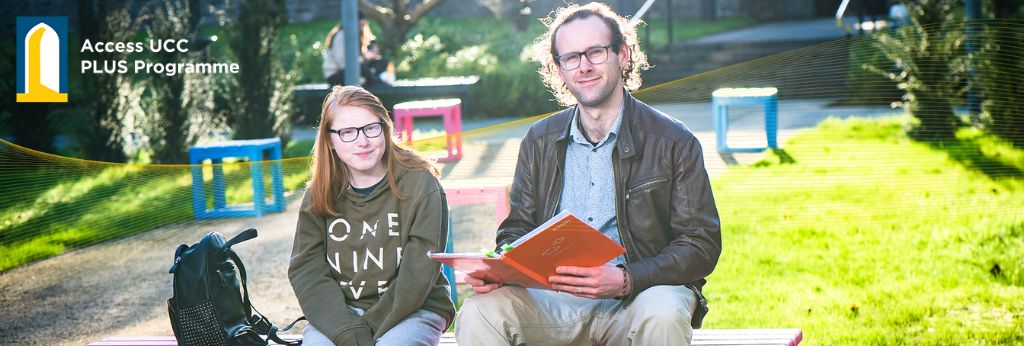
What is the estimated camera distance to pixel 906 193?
26.7 feet

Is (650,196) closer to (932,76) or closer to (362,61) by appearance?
(932,76)

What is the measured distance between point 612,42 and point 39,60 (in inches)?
343

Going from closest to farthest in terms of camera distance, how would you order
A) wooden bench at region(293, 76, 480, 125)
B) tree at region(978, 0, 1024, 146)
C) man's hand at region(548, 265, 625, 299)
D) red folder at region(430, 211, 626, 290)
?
red folder at region(430, 211, 626, 290) → man's hand at region(548, 265, 625, 299) → tree at region(978, 0, 1024, 146) → wooden bench at region(293, 76, 480, 125)

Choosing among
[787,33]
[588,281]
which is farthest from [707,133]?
[787,33]

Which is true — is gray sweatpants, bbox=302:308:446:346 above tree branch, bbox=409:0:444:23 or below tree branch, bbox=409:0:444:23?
below

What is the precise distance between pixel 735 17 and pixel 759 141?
16.0m

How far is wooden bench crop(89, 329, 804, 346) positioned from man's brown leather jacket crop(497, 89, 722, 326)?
0.28 m

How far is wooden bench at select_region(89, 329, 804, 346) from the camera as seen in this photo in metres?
3.86

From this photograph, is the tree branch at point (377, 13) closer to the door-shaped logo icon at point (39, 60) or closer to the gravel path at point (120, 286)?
the door-shaped logo icon at point (39, 60)

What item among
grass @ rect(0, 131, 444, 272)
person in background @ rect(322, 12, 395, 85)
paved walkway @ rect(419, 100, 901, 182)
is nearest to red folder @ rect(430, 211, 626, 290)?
grass @ rect(0, 131, 444, 272)

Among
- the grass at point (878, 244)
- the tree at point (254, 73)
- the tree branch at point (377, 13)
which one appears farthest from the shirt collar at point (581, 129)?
the tree branch at point (377, 13)

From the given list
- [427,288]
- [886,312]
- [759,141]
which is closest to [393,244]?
[427,288]

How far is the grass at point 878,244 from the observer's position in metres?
5.25

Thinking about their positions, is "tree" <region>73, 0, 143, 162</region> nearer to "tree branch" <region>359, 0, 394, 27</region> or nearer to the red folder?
"tree branch" <region>359, 0, 394, 27</region>
